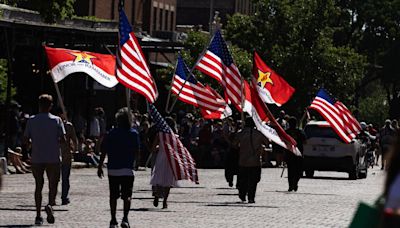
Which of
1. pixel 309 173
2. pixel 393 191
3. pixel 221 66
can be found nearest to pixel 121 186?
pixel 393 191

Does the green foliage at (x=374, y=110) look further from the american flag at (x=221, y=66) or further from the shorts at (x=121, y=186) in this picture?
the shorts at (x=121, y=186)

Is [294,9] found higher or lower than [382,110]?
higher

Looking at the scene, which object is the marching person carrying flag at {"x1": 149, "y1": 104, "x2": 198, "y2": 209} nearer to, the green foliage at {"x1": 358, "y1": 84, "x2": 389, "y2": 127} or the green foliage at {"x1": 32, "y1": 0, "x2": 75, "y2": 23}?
the green foliage at {"x1": 32, "y1": 0, "x2": 75, "y2": 23}

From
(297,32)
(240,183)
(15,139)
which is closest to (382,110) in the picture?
(297,32)

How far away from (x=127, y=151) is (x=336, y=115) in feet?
46.5

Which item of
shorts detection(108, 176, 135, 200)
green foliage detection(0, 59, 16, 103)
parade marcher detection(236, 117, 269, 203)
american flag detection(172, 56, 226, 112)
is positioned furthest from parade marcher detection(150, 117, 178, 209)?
green foliage detection(0, 59, 16, 103)

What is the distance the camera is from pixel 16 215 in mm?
18469

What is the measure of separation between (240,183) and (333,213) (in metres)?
3.06

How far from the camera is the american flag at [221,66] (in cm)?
2853

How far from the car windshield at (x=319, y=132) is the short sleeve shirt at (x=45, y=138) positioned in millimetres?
20702

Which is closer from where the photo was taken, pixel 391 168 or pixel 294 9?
pixel 391 168

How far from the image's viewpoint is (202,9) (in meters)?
104

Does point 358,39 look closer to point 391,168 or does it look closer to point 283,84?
point 283,84

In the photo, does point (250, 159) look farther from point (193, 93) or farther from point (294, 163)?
point (193, 93)
